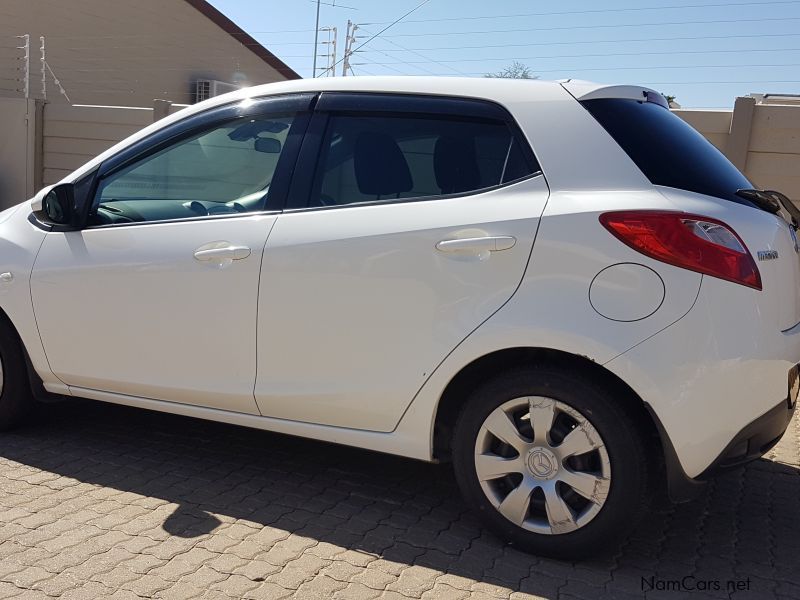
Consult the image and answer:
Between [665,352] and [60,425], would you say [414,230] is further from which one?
[60,425]

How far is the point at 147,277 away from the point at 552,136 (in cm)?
187

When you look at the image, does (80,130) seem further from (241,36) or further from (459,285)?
(241,36)

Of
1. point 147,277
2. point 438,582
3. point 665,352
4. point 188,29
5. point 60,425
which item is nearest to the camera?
point 665,352

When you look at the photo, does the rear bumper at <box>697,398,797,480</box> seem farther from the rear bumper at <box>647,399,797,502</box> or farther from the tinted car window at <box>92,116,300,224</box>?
the tinted car window at <box>92,116,300,224</box>

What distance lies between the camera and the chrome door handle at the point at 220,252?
11.3 feet

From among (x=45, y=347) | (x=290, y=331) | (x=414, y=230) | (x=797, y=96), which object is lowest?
(x=45, y=347)

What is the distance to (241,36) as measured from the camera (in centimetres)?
2219

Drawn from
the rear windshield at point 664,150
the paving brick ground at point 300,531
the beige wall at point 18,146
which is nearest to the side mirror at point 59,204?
the paving brick ground at point 300,531

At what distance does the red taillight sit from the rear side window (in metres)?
0.47

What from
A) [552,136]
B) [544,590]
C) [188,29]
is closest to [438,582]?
[544,590]

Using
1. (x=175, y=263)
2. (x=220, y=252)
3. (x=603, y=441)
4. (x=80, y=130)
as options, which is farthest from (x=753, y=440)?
(x=80, y=130)

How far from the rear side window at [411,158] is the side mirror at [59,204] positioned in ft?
4.31

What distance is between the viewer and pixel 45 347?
4.02 meters

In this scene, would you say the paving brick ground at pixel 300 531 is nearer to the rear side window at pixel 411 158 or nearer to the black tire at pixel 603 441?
the black tire at pixel 603 441
